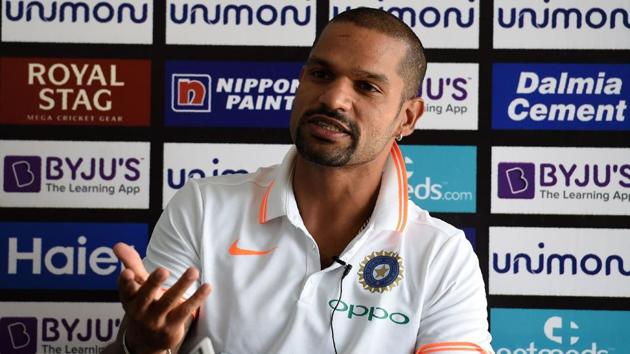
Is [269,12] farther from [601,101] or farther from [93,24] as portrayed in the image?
[601,101]

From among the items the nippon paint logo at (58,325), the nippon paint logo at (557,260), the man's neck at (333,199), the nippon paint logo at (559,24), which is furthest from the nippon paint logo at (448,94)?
the nippon paint logo at (58,325)

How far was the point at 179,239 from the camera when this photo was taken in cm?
148

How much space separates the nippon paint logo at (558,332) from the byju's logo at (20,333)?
128 cm

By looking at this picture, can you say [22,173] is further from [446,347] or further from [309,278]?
[446,347]

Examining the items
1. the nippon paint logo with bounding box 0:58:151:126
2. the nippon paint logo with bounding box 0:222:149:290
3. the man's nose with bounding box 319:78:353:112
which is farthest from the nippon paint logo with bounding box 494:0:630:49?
the nippon paint logo with bounding box 0:222:149:290

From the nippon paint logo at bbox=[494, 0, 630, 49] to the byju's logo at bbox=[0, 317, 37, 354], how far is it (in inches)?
59.4

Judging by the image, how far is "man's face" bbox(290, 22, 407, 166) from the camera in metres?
1.47

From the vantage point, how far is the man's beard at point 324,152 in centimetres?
147

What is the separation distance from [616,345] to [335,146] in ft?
3.64

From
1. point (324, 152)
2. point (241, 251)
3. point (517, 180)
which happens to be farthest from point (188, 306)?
point (517, 180)

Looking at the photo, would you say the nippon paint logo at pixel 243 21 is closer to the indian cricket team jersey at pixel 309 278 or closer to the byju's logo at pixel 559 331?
the indian cricket team jersey at pixel 309 278

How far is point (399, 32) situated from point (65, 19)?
39.0 inches

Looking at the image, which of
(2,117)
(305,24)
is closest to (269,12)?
(305,24)

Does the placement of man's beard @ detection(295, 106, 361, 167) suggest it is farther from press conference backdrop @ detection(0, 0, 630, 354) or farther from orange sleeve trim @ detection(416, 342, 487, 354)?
press conference backdrop @ detection(0, 0, 630, 354)
